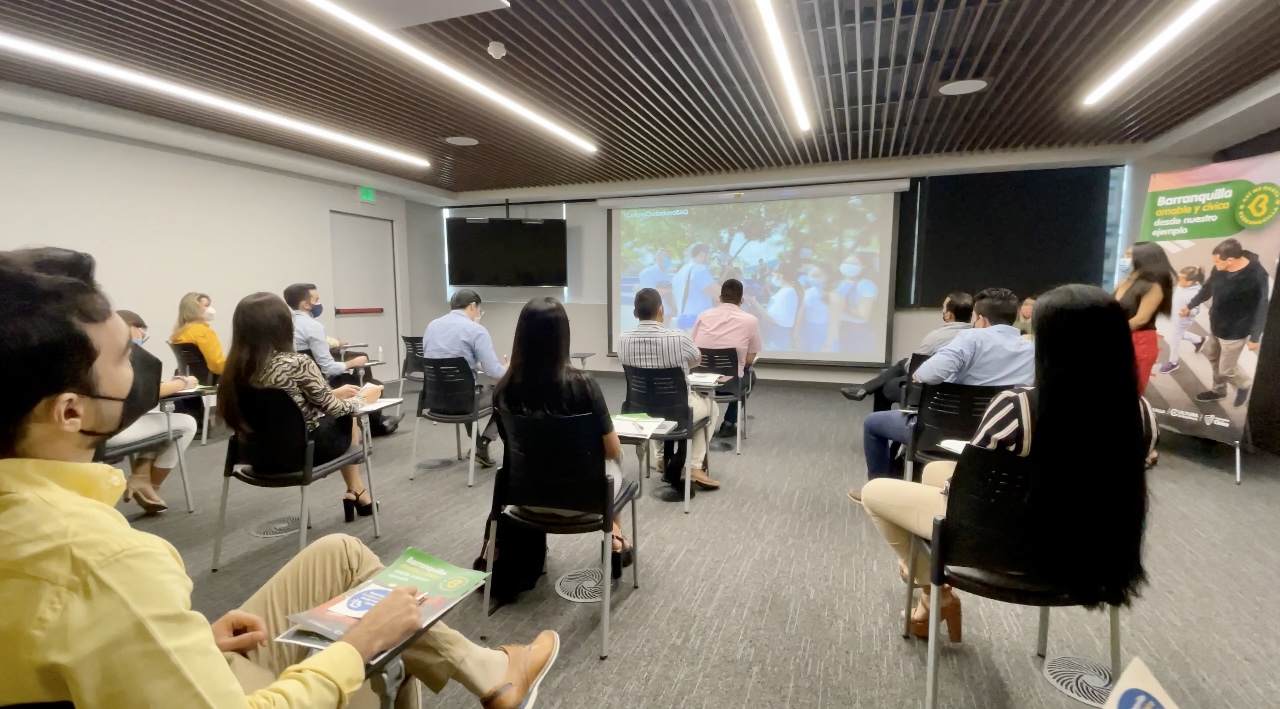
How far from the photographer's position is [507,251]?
27.2ft

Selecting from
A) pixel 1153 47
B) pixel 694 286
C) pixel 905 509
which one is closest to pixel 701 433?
pixel 905 509

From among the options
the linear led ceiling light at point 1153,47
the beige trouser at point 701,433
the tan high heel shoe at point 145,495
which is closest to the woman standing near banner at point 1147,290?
the linear led ceiling light at point 1153,47

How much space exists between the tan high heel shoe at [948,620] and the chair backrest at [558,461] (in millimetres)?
1226

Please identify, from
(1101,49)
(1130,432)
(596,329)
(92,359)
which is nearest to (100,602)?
(92,359)

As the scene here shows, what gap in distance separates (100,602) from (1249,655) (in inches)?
125

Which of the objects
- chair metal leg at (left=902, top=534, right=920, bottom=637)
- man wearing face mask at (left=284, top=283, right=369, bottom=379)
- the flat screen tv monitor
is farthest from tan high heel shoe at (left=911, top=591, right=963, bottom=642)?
the flat screen tv monitor

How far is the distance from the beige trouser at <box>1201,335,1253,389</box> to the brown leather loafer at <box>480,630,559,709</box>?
4.71 m

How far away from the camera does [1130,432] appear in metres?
1.41

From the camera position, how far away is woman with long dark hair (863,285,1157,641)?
4.61ft

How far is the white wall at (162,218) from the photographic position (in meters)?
4.55

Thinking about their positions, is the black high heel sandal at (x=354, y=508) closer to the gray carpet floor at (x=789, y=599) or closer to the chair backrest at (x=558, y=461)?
the gray carpet floor at (x=789, y=599)

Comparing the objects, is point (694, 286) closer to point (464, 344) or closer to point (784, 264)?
point (784, 264)

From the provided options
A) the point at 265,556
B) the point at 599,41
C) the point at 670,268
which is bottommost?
the point at 265,556

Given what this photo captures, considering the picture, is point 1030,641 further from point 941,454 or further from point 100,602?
point 100,602
